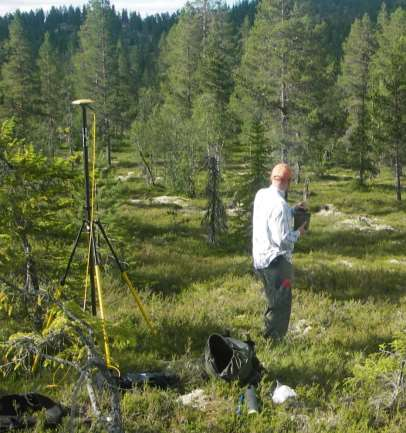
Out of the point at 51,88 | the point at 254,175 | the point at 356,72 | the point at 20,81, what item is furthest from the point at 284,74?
the point at 51,88

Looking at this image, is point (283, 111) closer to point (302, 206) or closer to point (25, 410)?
point (302, 206)

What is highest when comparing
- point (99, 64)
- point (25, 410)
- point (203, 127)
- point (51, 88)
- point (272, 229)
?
point (99, 64)

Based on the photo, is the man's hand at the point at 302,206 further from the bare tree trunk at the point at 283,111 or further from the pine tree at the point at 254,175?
the bare tree trunk at the point at 283,111

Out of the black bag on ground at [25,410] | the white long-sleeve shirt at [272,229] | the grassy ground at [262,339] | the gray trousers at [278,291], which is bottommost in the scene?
the grassy ground at [262,339]

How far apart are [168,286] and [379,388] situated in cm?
696

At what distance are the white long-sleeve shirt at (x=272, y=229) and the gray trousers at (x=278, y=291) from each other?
3.5 inches

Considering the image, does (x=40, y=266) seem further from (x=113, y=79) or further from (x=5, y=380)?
(x=113, y=79)

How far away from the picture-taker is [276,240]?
5.65m

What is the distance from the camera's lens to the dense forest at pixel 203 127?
21.2 feet

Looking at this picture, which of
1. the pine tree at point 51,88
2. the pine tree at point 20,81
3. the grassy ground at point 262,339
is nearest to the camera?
the grassy ground at point 262,339

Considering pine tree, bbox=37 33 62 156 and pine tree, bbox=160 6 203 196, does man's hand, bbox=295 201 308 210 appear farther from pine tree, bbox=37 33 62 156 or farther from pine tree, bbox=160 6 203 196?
pine tree, bbox=37 33 62 156

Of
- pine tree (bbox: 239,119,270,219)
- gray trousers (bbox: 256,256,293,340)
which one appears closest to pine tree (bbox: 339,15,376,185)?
pine tree (bbox: 239,119,270,219)

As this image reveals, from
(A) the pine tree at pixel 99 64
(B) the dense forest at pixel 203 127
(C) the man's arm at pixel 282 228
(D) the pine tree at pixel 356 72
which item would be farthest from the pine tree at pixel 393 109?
(C) the man's arm at pixel 282 228

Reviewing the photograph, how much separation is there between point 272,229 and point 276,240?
14 cm
